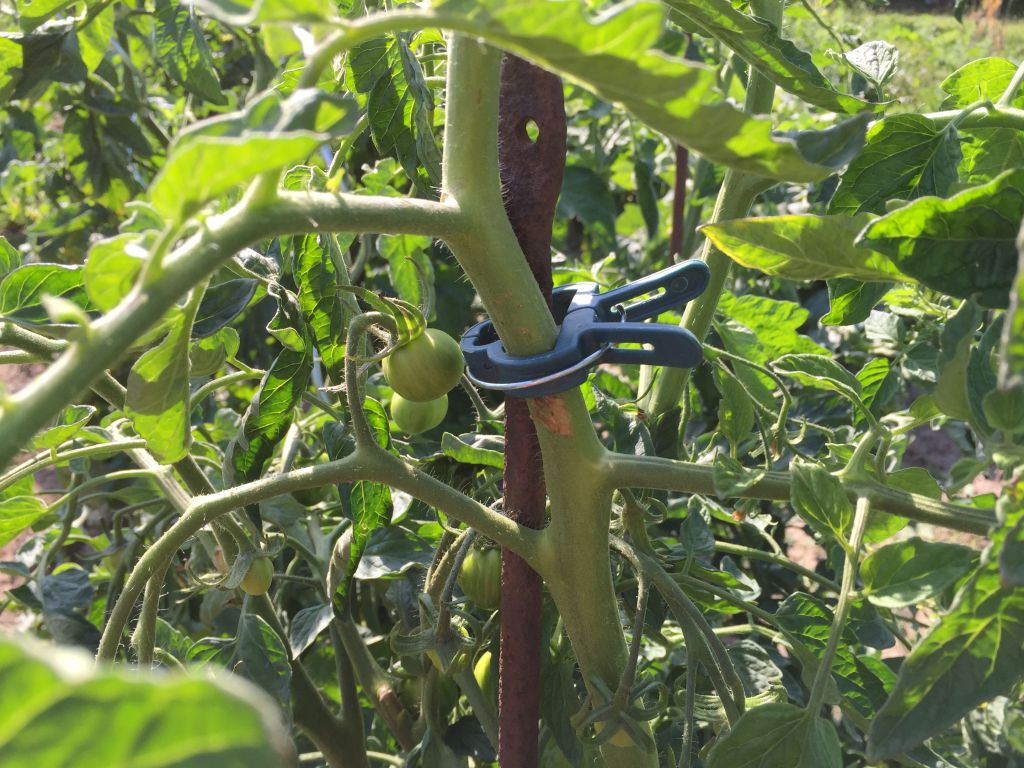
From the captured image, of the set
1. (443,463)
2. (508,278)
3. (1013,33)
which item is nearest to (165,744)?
(508,278)

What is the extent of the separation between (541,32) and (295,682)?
2.32ft

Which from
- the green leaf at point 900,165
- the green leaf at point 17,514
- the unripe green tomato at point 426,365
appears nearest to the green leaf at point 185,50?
the green leaf at point 17,514

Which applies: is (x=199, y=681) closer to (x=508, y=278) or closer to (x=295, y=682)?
(x=508, y=278)

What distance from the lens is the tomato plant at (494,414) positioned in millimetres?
319

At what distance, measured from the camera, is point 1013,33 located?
9.59m

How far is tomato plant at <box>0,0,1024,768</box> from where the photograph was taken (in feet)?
1.05

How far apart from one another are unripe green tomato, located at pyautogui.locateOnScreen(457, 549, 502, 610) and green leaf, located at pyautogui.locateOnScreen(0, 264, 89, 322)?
0.36 m

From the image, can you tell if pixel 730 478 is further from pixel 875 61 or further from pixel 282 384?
pixel 875 61

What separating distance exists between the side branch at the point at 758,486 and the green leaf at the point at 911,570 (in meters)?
0.02

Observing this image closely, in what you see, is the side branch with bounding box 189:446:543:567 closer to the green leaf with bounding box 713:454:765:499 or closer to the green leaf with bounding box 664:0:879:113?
the green leaf with bounding box 713:454:765:499

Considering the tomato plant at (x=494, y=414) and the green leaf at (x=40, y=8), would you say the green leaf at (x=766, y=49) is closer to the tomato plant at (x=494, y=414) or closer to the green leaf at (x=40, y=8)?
the tomato plant at (x=494, y=414)

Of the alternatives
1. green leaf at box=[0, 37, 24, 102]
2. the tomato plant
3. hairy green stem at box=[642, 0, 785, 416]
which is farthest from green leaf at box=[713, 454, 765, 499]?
green leaf at box=[0, 37, 24, 102]

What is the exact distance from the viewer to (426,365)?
0.58 m

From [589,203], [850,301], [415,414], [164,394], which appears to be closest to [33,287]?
[164,394]
